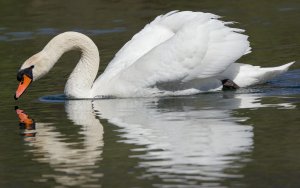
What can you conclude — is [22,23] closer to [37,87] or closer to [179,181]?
[37,87]

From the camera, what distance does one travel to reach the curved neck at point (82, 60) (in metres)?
14.2

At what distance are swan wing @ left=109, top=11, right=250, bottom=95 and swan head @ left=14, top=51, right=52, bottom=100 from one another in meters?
0.94

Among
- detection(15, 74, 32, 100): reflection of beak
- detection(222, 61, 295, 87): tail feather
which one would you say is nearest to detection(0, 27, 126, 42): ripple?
detection(15, 74, 32, 100): reflection of beak

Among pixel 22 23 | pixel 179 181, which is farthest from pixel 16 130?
pixel 22 23

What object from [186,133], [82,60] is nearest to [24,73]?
[82,60]

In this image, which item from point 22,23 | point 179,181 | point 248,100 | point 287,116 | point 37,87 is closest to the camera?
point 179,181

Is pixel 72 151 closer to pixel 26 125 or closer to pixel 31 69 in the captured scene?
pixel 26 125

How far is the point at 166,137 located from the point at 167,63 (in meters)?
2.93

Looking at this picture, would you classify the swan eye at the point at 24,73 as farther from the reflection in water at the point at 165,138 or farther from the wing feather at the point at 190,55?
the wing feather at the point at 190,55

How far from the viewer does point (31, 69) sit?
1414 centimetres

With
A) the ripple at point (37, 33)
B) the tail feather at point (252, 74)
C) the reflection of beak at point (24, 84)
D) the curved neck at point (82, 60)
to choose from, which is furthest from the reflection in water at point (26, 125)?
the ripple at point (37, 33)

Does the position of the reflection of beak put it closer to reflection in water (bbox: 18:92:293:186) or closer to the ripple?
reflection in water (bbox: 18:92:293:186)

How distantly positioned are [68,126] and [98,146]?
4.48 ft

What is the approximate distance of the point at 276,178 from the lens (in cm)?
884
